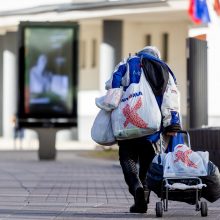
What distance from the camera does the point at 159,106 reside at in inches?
481

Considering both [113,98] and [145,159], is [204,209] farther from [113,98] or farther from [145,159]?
[113,98]

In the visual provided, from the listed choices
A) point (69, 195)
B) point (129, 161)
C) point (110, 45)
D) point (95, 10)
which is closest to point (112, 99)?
point (129, 161)

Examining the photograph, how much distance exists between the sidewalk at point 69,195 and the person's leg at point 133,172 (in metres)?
0.12

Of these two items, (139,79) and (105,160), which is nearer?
(139,79)

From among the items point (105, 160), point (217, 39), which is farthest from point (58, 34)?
point (217, 39)

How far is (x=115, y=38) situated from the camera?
42.3 meters

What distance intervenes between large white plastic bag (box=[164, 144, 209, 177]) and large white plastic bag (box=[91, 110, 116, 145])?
911mm

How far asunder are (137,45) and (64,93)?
672 inches

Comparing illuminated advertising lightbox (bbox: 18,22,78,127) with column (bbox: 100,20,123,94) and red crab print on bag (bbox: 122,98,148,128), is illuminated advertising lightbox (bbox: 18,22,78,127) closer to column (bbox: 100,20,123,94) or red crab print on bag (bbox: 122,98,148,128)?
column (bbox: 100,20,123,94)

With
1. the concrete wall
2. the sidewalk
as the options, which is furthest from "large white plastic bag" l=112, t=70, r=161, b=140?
the concrete wall

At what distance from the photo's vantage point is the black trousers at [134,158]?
1222cm

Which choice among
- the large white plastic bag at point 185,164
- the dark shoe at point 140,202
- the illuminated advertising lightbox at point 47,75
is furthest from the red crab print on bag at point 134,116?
the illuminated advertising lightbox at point 47,75

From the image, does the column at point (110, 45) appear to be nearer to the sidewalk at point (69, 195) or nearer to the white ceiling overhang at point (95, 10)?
the white ceiling overhang at point (95, 10)

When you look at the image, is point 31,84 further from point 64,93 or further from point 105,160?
point 105,160
